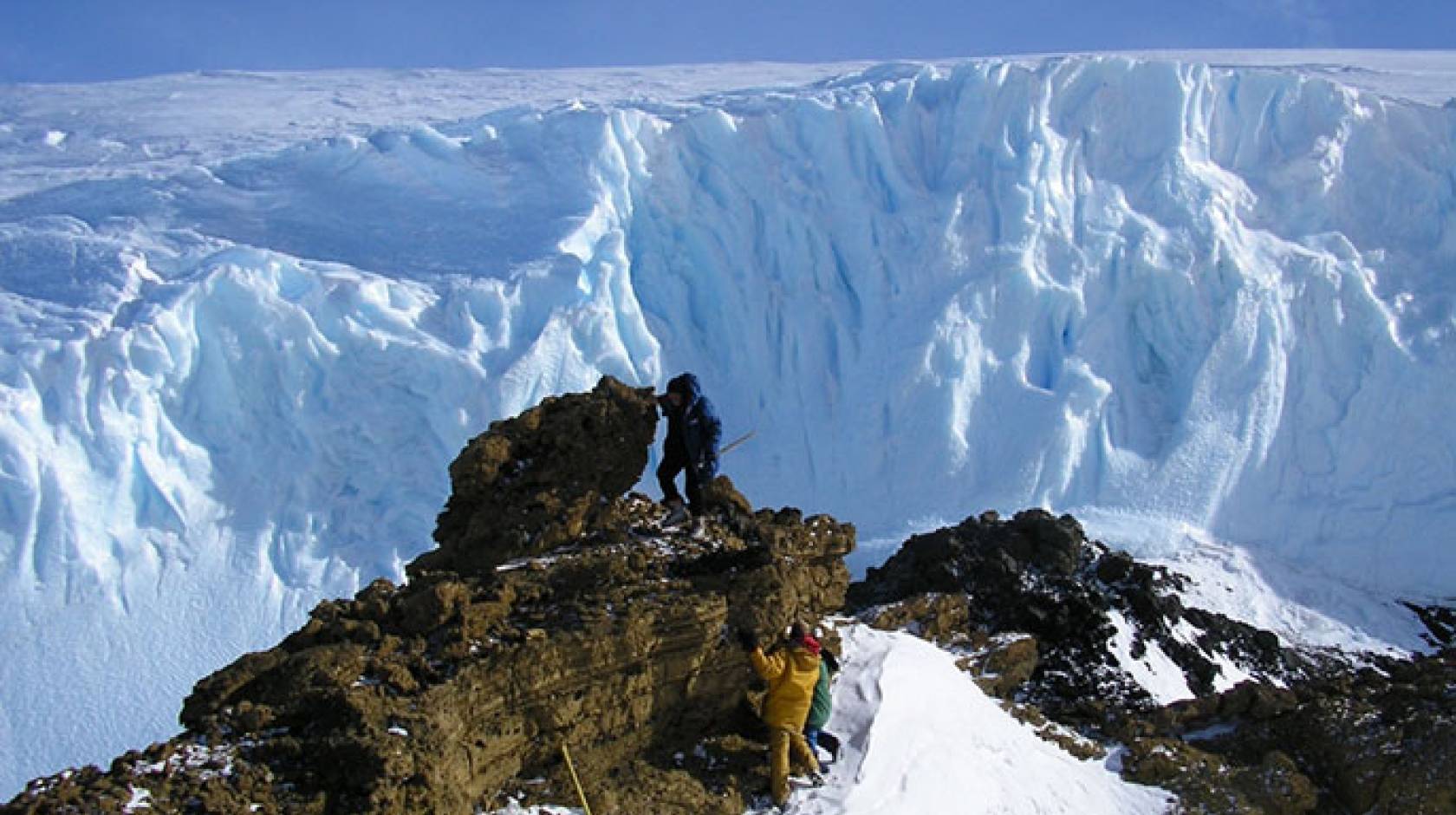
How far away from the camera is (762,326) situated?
53.2ft

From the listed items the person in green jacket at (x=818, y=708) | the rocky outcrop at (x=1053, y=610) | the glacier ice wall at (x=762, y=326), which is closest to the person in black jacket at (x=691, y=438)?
the person in green jacket at (x=818, y=708)

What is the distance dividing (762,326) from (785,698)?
33.8 feet

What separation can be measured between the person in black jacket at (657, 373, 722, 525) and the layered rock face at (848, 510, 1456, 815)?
101 inches

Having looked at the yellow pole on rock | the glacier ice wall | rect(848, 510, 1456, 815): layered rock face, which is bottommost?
the yellow pole on rock

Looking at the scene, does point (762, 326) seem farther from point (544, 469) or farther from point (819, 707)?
point (819, 707)

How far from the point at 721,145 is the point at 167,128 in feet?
28.8

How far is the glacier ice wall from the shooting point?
12.1 m

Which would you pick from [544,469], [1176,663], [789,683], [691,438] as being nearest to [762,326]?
[1176,663]

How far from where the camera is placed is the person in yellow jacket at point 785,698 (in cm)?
619

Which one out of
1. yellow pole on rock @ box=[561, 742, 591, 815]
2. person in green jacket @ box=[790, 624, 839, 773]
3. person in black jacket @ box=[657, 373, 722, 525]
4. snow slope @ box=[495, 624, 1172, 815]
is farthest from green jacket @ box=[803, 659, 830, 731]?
person in black jacket @ box=[657, 373, 722, 525]

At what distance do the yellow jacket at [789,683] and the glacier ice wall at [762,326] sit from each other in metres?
6.61

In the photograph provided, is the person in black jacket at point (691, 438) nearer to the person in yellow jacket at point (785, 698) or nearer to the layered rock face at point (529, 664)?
the layered rock face at point (529, 664)

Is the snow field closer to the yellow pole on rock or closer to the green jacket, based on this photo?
the green jacket

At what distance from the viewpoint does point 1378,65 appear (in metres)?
22.7
